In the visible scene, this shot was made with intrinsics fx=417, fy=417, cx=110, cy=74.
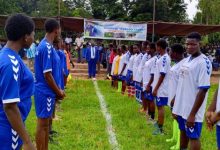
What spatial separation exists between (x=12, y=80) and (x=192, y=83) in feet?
9.17

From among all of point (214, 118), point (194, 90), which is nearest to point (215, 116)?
point (214, 118)

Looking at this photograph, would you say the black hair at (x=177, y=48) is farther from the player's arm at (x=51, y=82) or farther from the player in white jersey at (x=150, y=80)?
the player's arm at (x=51, y=82)

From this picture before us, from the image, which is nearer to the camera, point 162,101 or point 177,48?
point 177,48

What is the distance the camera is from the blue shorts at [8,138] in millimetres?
3176

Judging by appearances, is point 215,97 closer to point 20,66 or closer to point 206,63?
point 206,63

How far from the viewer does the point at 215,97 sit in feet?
13.9

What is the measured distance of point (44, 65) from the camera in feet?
17.7

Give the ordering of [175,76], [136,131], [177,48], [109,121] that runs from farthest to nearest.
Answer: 1. [109,121]
2. [136,131]
3. [177,48]
4. [175,76]

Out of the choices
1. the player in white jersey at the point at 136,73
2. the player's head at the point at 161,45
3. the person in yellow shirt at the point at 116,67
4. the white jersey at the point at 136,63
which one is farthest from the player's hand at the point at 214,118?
the person in yellow shirt at the point at 116,67

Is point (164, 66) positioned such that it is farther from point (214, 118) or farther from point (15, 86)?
point (15, 86)

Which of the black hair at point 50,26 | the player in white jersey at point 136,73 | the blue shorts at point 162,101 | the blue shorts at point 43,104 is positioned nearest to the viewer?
the blue shorts at point 43,104

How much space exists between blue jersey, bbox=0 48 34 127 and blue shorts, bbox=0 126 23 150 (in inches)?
1.9

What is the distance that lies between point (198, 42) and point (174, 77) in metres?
1.70

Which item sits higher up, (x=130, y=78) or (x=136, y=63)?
Result: (x=136, y=63)
